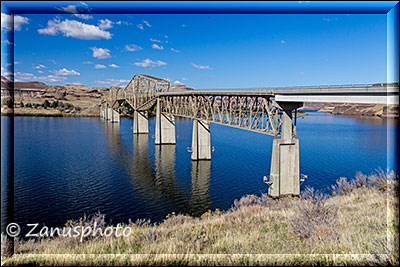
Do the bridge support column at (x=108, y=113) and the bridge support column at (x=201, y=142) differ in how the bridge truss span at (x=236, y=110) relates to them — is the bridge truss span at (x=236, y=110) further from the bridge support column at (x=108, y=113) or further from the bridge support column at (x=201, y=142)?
the bridge support column at (x=108, y=113)

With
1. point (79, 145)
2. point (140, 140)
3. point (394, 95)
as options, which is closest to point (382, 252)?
point (394, 95)

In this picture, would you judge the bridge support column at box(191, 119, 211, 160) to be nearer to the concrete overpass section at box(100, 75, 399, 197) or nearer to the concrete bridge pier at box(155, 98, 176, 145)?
the concrete overpass section at box(100, 75, 399, 197)

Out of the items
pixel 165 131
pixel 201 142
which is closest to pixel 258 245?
pixel 201 142

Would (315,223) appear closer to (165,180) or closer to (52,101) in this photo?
(165,180)

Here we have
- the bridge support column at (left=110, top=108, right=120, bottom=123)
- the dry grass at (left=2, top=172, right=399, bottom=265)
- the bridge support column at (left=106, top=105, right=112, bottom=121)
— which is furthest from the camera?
the bridge support column at (left=106, top=105, right=112, bottom=121)

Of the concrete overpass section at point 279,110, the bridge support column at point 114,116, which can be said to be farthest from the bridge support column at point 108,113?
the concrete overpass section at point 279,110

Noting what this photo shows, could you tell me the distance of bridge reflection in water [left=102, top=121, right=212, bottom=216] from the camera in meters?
25.1

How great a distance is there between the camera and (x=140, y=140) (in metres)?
63.6

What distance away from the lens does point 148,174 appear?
34719 millimetres

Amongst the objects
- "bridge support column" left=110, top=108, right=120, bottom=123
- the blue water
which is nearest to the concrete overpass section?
the blue water

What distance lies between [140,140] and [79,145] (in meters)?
13.7

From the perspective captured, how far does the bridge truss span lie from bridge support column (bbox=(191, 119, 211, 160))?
3.46 ft

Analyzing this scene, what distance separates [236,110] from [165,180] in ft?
35.0

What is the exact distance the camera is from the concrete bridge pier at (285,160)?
78.2ft
